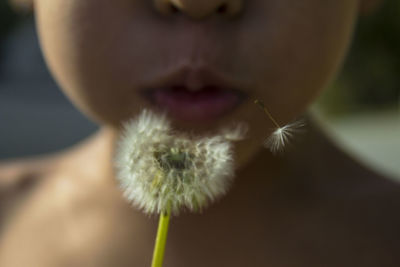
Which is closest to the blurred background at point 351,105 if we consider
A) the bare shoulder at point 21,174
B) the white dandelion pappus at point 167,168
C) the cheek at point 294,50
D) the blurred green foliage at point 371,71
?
the blurred green foliage at point 371,71

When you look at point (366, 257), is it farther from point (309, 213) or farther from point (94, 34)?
point (94, 34)

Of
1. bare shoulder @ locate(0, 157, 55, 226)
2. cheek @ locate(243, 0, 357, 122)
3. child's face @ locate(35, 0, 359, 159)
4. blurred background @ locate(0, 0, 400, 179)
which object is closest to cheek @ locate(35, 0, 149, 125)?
child's face @ locate(35, 0, 359, 159)

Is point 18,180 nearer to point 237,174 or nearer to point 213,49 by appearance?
point 237,174

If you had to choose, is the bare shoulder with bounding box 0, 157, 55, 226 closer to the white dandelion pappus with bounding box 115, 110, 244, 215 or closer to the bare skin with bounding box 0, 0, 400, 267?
the bare skin with bounding box 0, 0, 400, 267

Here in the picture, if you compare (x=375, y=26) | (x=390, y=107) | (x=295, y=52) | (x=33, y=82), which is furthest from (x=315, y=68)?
(x=33, y=82)

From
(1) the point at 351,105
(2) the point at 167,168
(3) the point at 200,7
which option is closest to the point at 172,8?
(3) the point at 200,7
